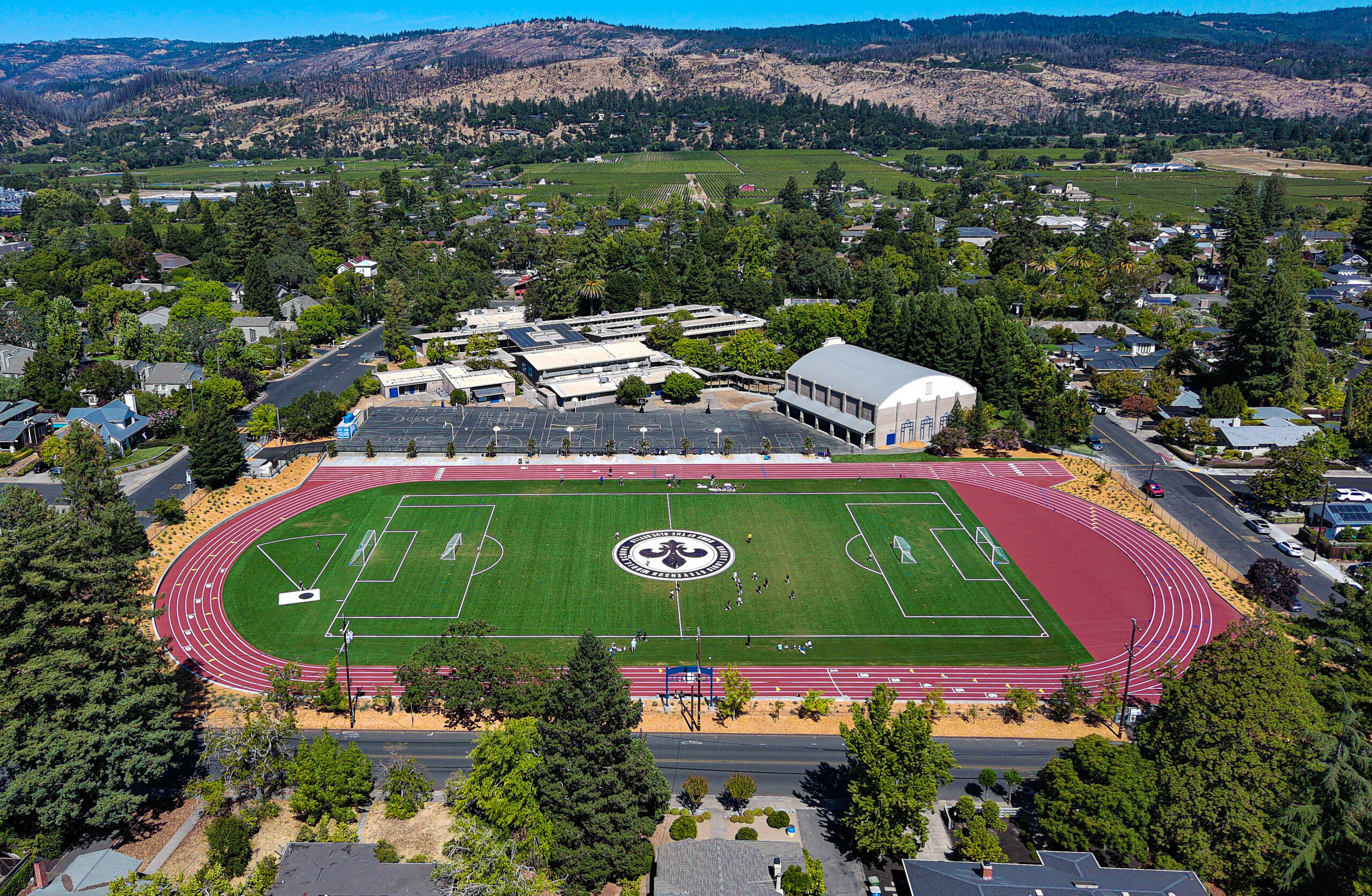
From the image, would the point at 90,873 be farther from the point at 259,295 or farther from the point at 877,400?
the point at 259,295

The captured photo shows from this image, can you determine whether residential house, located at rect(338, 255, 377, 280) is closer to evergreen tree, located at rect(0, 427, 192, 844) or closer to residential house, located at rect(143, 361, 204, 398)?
residential house, located at rect(143, 361, 204, 398)

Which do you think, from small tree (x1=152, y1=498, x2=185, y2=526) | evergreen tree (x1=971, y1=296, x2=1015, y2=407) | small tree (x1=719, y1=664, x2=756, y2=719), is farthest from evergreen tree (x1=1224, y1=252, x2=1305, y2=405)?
small tree (x1=152, y1=498, x2=185, y2=526)

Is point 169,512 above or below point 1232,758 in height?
below

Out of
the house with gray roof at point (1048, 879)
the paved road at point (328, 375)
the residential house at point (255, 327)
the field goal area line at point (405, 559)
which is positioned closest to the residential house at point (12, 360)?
the residential house at point (255, 327)

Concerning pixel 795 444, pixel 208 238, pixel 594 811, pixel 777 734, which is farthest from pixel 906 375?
pixel 208 238

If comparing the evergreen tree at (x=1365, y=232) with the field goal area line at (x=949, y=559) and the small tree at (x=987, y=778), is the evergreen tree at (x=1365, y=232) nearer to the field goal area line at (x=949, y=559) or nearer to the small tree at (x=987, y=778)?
the field goal area line at (x=949, y=559)

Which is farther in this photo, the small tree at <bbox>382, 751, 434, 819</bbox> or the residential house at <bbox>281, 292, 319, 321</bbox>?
the residential house at <bbox>281, 292, 319, 321</bbox>

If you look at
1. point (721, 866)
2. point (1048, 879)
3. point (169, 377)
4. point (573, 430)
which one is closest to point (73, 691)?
point (721, 866)
